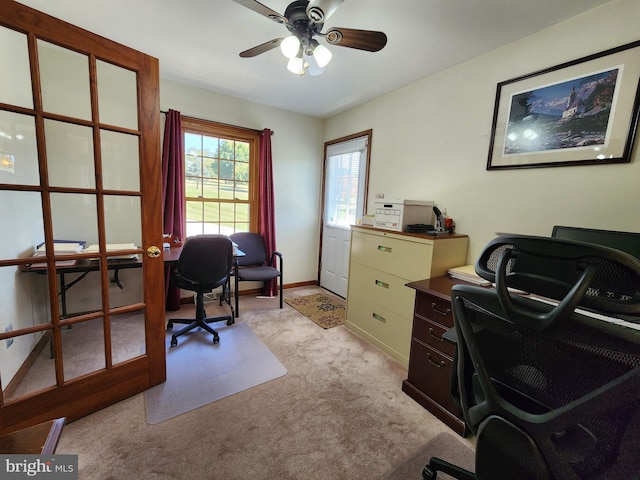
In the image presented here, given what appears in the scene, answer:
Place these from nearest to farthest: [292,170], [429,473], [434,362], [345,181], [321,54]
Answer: [429,473] < [321,54] < [434,362] < [345,181] < [292,170]

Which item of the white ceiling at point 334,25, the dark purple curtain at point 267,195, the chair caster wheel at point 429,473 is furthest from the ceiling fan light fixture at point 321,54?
the chair caster wheel at point 429,473

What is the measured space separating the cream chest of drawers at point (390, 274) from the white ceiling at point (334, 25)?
147 centimetres

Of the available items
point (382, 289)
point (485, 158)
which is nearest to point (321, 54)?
point (485, 158)

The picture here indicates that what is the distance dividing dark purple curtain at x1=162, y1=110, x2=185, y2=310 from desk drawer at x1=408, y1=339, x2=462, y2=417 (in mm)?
2609

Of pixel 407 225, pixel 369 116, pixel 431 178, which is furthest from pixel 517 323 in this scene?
pixel 369 116

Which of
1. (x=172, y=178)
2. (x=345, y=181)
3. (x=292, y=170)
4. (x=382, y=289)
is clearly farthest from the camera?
(x=292, y=170)

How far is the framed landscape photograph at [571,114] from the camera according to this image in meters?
1.49

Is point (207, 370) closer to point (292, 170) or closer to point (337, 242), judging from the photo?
point (337, 242)

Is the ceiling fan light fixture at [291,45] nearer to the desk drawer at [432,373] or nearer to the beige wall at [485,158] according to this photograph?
the beige wall at [485,158]

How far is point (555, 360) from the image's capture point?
0.72 metres

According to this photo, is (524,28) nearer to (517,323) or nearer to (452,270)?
(452,270)

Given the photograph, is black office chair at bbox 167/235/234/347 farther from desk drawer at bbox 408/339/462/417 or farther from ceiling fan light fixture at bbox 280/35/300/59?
desk drawer at bbox 408/339/462/417

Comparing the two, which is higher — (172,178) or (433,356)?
(172,178)

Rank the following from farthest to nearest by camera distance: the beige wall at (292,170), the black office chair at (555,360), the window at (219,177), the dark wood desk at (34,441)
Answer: the beige wall at (292,170) < the window at (219,177) < the dark wood desk at (34,441) < the black office chair at (555,360)
